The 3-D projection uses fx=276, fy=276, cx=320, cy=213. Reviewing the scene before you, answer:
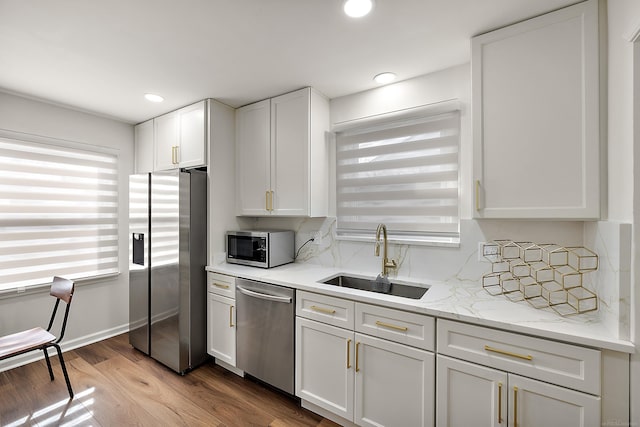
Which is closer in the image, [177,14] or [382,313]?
[177,14]

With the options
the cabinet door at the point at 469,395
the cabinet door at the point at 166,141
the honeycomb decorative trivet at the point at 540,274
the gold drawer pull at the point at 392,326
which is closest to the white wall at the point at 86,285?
the cabinet door at the point at 166,141

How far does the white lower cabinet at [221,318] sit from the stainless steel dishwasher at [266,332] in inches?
2.9

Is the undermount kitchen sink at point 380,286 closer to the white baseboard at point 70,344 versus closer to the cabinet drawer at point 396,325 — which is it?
the cabinet drawer at point 396,325

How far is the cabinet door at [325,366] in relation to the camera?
1.70 metres

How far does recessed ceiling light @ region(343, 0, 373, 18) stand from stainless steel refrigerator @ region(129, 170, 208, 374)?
170cm

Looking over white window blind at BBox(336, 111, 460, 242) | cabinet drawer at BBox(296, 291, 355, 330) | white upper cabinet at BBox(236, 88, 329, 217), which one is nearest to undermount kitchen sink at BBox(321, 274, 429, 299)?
cabinet drawer at BBox(296, 291, 355, 330)

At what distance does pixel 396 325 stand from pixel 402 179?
3.71 ft

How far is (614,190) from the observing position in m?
1.22

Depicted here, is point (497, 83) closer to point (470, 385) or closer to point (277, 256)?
point (470, 385)

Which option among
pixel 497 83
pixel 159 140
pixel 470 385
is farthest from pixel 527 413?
pixel 159 140

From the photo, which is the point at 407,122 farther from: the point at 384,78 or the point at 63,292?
Answer: the point at 63,292

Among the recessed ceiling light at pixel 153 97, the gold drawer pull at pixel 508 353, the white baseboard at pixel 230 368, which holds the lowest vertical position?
the white baseboard at pixel 230 368

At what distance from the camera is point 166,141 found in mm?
2848

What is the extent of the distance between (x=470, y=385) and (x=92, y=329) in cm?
352
